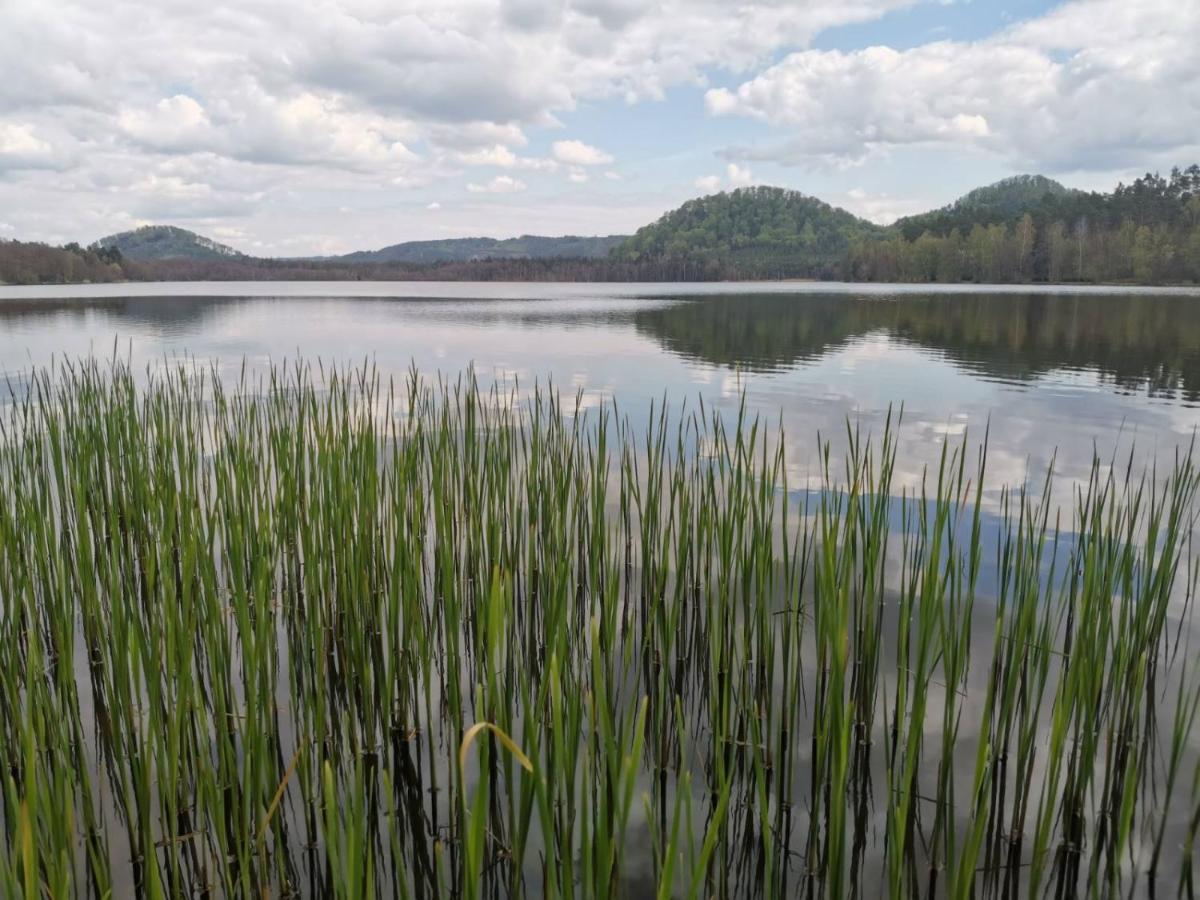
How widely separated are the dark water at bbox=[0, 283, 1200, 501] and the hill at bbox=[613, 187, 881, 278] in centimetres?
6293

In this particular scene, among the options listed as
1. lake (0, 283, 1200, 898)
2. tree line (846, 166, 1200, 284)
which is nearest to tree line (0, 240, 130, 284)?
lake (0, 283, 1200, 898)

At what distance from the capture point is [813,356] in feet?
44.0

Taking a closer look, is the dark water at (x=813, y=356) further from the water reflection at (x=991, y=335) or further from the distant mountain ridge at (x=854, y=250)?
the distant mountain ridge at (x=854, y=250)

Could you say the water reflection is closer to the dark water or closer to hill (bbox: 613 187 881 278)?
the dark water

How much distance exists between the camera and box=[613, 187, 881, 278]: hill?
85312 millimetres

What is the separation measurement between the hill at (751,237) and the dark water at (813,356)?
206ft

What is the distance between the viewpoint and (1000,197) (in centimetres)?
11794

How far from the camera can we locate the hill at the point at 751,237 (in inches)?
3359

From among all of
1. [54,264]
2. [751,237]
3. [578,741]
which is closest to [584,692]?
[578,741]

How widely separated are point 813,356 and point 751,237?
93412 millimetres

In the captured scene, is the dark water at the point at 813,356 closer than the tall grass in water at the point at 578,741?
No

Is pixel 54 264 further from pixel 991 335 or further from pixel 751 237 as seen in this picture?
pixel 751 237

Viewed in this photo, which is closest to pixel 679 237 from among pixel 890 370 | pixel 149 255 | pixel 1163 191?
pixel 1163 191

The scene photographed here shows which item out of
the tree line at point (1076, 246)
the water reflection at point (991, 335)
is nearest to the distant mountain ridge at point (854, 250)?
the tree line at point (1076, 246)
